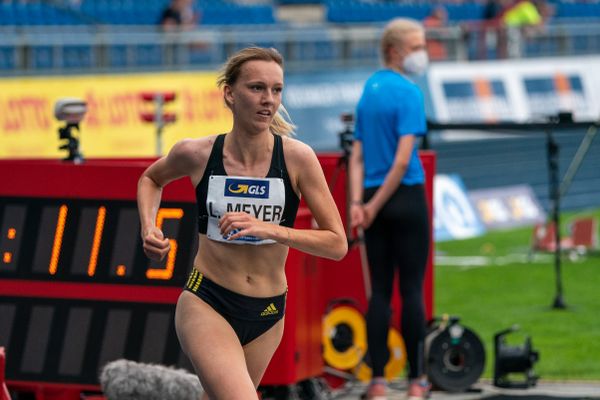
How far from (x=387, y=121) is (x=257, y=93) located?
2.81 m

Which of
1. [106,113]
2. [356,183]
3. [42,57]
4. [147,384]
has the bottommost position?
[147,384]

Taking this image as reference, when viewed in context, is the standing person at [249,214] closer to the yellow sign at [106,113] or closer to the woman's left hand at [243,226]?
the woman's left hand at [243,226]

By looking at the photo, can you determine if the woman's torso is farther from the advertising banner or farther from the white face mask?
the advertising banner

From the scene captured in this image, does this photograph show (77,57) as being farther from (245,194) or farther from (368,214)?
(245,194)

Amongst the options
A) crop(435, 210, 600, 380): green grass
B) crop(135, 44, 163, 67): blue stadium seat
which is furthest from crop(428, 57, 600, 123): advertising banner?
crop(435, 210, 600, 380): green grass

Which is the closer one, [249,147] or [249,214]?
[249,214]

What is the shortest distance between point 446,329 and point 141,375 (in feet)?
8.43

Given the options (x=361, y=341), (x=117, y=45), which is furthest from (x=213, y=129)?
(x=361, y=341)

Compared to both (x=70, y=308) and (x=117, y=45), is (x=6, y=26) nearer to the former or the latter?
(x=117, y=45)

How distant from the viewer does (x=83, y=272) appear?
7.94 meters

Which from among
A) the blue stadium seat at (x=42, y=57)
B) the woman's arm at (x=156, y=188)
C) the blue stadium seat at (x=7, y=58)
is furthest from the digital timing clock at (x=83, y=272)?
the blue stadium seat at (x=42, y=57)

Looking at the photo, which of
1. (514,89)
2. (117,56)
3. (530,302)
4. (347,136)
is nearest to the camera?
(347,136)

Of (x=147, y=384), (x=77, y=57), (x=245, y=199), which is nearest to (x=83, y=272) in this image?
(x=147, y=384)

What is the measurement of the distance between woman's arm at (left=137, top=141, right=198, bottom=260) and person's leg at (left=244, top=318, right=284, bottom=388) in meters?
0.47
